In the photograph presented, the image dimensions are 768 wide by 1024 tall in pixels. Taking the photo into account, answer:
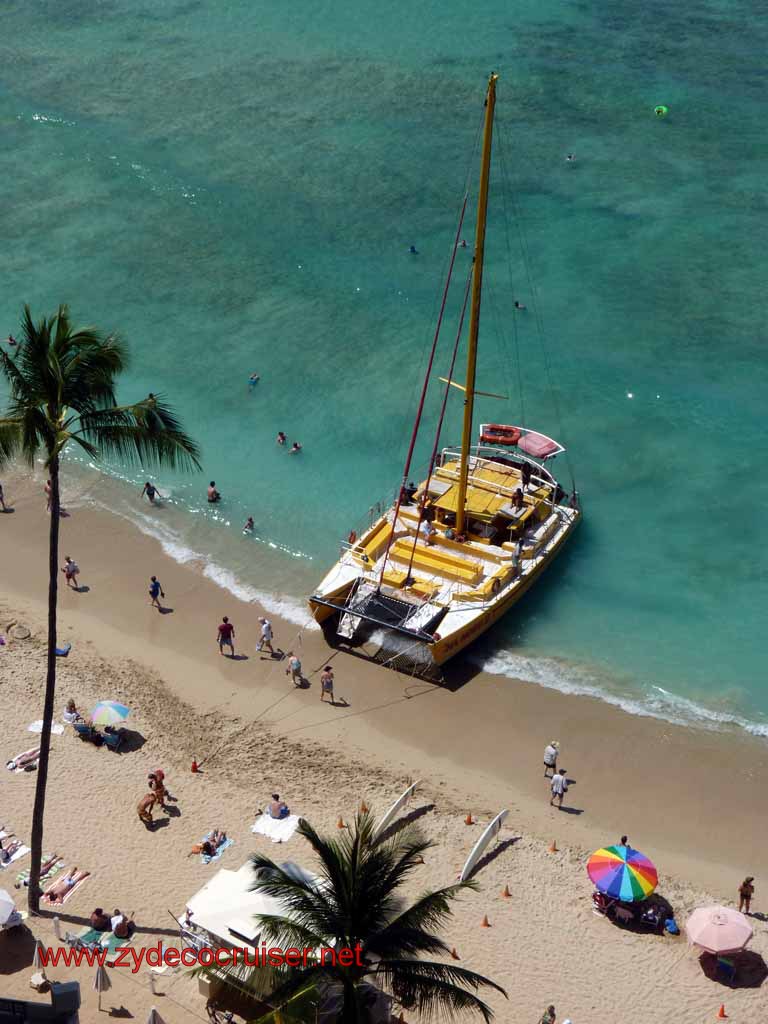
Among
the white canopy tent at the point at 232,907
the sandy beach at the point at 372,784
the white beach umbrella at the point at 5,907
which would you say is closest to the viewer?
the white canopy tent at the point at 232,907

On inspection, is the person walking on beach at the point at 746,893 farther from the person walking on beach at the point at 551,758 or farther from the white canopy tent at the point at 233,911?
the white canopy tent at the point at 233,911

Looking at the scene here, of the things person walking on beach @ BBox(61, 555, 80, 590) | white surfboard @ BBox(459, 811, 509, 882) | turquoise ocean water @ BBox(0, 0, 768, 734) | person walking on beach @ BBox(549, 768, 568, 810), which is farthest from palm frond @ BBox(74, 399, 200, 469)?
person walking on beach @ BBox(61, 555, 80, 590)

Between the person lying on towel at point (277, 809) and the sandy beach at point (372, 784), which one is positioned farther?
the person lying on towel at point (277, 809)

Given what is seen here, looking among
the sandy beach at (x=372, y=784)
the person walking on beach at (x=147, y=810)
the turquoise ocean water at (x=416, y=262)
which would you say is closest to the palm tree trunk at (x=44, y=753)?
the sandy beach at (x=372, y=784)

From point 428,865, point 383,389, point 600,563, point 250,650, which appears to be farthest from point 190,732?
point 383,389

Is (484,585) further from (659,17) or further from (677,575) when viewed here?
(659,17)

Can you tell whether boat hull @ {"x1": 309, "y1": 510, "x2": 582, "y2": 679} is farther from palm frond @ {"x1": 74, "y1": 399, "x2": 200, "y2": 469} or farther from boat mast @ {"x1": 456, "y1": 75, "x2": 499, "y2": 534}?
palm frond @ {"x1": 74, "y1": 399, "x2": 200, "y2": 469}
